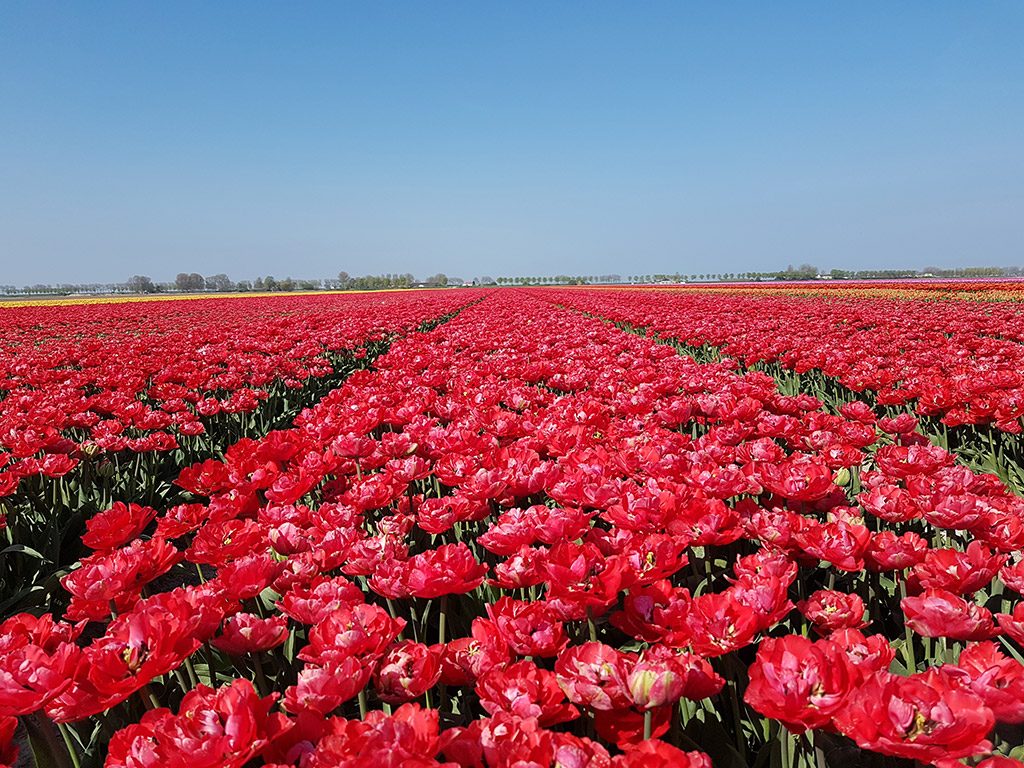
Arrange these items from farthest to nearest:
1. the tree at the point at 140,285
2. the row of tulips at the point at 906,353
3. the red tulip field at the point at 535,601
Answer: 1. the tree at the point at 140,285
2. the row of tulips at the point at 906,353
3. the red tulip field at the point at 535,601

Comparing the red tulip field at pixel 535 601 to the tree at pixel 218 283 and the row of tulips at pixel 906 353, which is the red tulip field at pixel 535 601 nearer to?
the row of tulips at pixel 906 353

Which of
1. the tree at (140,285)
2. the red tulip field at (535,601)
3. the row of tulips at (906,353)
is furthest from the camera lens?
the tree at (140,285)

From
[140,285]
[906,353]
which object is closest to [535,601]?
[906,353]

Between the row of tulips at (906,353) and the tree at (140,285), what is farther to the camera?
the tree at (140,285)

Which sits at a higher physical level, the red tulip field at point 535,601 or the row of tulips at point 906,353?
the row of tulips at point 906,353

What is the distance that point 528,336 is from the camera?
9.61 metres

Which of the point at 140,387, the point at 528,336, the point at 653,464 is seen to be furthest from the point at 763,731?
the point at 528,336

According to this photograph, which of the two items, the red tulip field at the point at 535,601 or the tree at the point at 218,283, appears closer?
the red tulip field at the point at 535,601

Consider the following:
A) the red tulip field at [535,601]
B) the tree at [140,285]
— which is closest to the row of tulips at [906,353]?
the red tulip field at [535,601]

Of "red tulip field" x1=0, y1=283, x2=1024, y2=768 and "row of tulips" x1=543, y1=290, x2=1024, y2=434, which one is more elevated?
"row of tulips" x1=543, y1=290, x2=1024, y2=434

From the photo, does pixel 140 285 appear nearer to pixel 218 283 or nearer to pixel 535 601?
pixel 218 283

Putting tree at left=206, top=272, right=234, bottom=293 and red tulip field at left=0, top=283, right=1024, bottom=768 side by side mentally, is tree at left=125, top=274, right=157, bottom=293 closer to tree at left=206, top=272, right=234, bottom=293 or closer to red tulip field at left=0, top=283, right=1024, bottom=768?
tree at left=206, top=272, right=234, bottom=293

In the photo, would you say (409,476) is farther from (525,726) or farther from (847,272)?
(847,272)

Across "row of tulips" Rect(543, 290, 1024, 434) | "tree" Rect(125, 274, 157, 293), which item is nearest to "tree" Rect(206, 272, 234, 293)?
"tree" Rect(125, 274, 157, 293)
